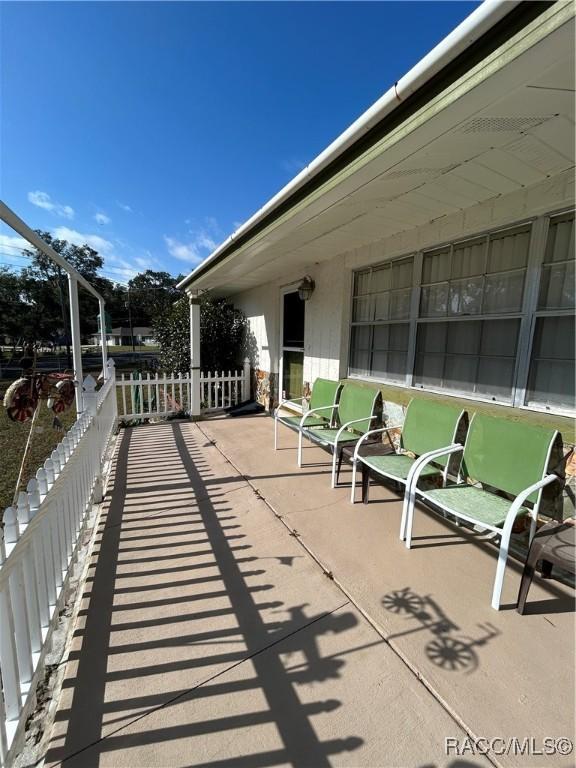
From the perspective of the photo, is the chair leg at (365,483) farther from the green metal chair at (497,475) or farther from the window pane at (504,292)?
the window pane at (504,292)

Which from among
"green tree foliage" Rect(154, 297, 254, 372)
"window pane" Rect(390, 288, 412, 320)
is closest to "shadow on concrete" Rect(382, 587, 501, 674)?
"window pane" Rect(390, 288, 412, 320)

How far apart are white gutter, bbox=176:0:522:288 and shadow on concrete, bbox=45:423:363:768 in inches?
95.6

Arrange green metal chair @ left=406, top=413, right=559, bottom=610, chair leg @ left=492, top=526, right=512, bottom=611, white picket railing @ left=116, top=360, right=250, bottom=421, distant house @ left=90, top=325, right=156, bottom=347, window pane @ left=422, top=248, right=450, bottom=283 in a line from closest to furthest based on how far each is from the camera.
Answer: chair leg @ left=492, top=526, right=512, bottom=611
green metal chair @ left=406, top=413, right=559, bottom=610
window pane @ left=422, top=248, right=450, bottom=283
white picket railing @ left=116, top=360, right=250, bottom=421
distant house @ left=90, top=325, right=156, bottom=347

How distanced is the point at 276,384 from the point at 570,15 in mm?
5342

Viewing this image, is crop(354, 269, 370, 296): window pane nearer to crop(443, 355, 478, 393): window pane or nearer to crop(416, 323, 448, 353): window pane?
crop(416, 323, 448, 353): window pane

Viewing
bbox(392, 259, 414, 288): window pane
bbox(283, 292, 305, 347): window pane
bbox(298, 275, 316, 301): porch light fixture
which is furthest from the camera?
bbox(283, 292, 305, 347): window pane

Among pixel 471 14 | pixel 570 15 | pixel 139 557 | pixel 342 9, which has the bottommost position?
pixel 139 557

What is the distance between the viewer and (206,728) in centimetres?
118

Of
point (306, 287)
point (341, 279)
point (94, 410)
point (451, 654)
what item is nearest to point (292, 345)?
point (306, 287)

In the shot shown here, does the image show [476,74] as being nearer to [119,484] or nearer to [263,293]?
[119,484]

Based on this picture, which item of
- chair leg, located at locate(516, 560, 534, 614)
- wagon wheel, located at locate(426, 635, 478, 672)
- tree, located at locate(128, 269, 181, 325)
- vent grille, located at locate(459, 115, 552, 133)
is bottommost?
wagon wheel, located at locate(426, 635, 478, 672)

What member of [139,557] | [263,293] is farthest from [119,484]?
[263,293]

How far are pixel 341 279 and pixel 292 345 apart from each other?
1646mm

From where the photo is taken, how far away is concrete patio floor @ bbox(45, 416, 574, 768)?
115cm
